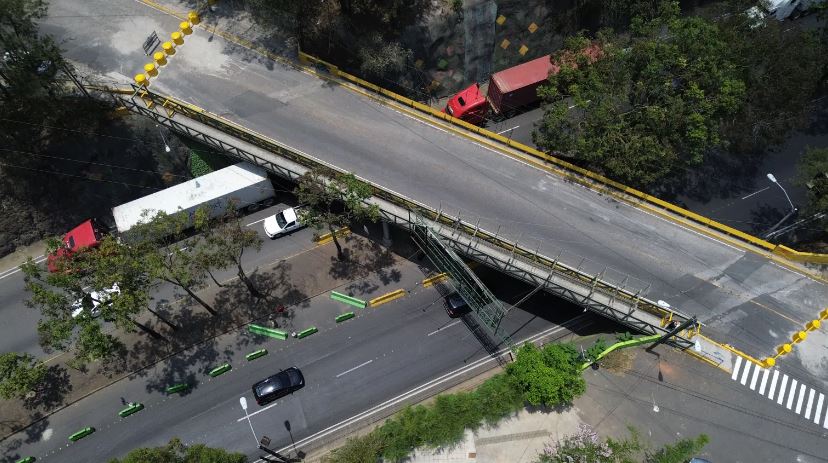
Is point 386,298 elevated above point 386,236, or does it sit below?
below

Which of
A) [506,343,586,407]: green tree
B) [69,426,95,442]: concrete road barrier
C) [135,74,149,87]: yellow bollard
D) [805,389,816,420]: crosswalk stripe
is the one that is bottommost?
[805,389,816,420]: crosswalk stripe

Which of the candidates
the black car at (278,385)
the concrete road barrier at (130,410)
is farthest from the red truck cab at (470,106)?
the concrete road barrier at (130,410)

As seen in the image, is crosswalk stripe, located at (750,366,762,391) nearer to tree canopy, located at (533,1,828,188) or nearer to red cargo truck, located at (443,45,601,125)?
tree canopy, located at (533,1,828,188)

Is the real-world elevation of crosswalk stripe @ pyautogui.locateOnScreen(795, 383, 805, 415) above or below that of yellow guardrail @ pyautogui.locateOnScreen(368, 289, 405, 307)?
below

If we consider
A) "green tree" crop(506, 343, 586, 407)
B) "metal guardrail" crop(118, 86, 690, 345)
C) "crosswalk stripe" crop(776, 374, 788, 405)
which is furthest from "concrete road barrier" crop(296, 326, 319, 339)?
"crosswalk stripe" crop(776, 374, 788, 405)

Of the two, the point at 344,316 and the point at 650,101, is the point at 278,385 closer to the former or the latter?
the point at 344,316

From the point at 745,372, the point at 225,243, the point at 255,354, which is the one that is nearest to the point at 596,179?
the point at 745,372
